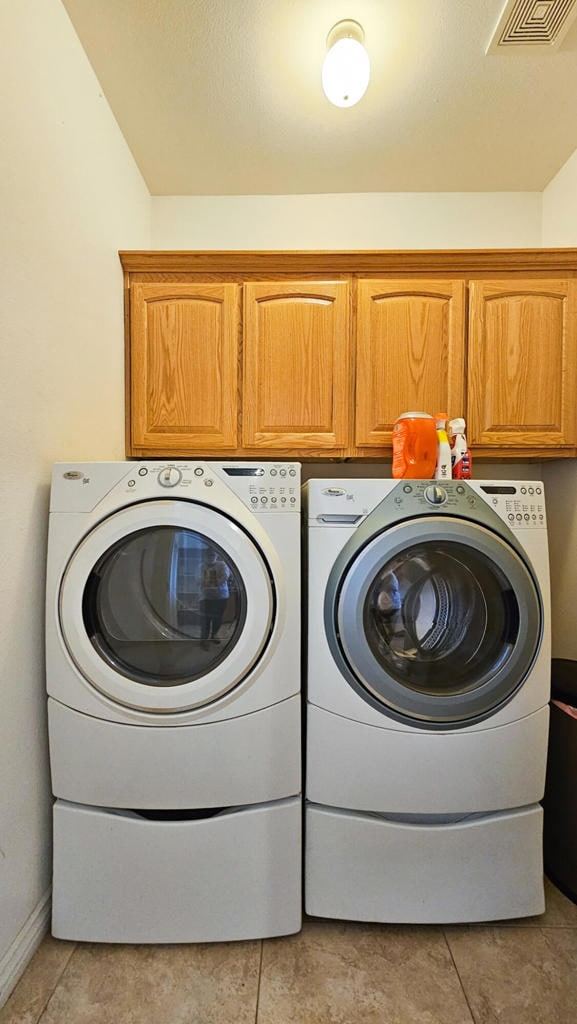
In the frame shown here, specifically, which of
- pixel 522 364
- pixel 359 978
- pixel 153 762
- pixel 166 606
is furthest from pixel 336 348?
pixel 359 978

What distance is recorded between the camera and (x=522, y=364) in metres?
1.84

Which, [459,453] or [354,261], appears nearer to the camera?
[459,453]

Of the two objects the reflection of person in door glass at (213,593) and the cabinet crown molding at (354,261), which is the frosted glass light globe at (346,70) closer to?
the cabinet crown molding at (354,261)

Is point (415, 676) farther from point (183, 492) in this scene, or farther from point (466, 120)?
point (466, 120)

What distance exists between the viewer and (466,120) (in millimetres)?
1804

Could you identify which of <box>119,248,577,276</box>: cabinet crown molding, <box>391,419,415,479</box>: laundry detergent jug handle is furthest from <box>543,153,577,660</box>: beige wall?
<box>391,419,415,479</box>: laundry detergent jug handle

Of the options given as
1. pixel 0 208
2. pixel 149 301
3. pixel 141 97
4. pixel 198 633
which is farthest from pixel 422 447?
pixel 141 97

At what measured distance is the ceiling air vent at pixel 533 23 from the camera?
135 cm

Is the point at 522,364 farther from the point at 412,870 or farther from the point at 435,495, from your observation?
the point at 412,870

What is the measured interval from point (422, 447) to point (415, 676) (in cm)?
70

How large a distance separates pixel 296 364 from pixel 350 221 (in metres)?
0.86

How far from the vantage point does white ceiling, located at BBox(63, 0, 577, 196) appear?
1.43m

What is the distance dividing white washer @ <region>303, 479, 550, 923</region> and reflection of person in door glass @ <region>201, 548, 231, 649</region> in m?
0.24

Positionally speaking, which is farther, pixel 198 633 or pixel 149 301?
pixel 149 301
